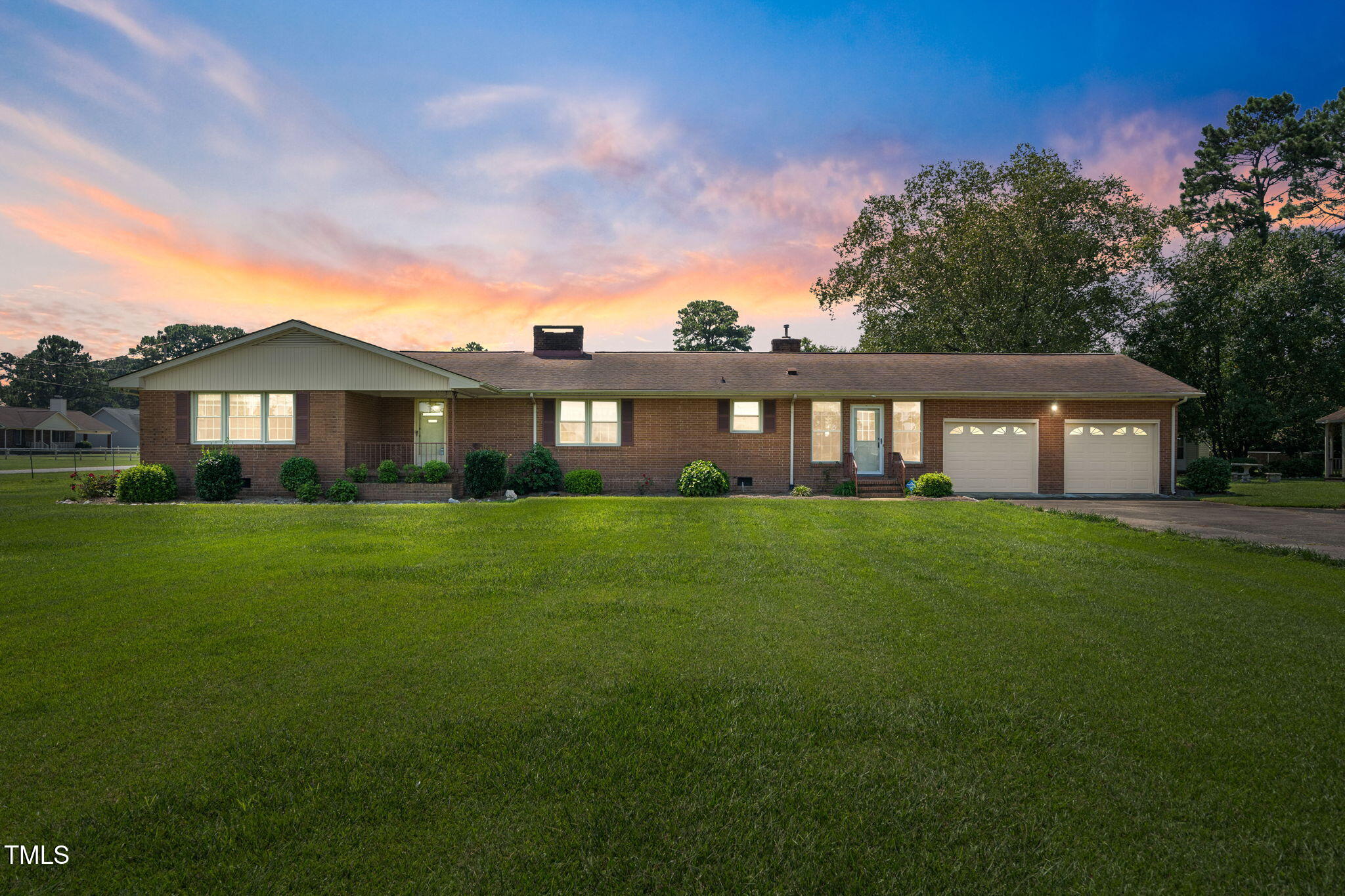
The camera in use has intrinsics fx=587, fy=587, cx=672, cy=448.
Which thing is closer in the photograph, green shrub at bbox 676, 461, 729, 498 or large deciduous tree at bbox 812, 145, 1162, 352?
green shrub at bbox 676, 461, 729, 498

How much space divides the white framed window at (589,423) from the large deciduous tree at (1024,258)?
20.3m

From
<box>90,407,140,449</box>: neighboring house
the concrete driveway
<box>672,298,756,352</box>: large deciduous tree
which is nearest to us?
the concrete driveway

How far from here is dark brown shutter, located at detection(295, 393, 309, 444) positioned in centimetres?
1612

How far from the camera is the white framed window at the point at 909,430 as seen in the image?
17766mm

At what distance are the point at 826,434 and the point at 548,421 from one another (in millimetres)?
8360

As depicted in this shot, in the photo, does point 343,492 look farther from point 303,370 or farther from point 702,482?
point 702,482

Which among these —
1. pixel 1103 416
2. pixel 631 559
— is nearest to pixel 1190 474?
pixel 1103 416

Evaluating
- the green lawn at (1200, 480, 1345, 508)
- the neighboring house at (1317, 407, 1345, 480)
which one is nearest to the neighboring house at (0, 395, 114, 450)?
the green lawn at (1200, 480, 1345, 508)

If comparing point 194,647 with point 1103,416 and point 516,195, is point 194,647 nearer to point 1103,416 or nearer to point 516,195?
point 516,195

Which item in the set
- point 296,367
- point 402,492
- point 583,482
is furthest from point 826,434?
point 296,367

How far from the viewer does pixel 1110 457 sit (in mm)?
18031

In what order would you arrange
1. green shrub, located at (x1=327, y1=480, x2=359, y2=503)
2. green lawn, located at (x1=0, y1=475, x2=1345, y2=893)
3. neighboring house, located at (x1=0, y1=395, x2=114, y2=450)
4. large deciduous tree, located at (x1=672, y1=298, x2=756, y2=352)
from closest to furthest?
green lawn, located at (x1=0, y1=475, x2=1345, y2=893) < green shrub, located at (x1=327, y1=480, x2=359, y2=503) < neighboring house, located at (x1=0, y1=395, x2=114, y2=450) < large deciduous tree, located at (x1=672, y1=298, x2=756, y2=352)

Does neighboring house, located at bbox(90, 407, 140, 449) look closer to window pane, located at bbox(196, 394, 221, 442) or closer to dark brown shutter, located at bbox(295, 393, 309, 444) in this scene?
window pane, located at bbox(196, 394, 221, 442)

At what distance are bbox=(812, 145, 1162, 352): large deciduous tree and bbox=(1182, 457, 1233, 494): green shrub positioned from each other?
1112cm
